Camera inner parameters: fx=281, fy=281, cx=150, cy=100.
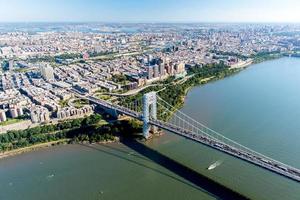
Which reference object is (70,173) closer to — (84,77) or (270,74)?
(84,77)

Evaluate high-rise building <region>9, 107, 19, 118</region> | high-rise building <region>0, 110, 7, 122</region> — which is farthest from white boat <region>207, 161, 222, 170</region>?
high-rise building <region>0, 110, 7, 122</region>

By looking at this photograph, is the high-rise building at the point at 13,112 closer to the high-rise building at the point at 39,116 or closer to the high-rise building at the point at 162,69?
the high-rise building at the point at 39,116

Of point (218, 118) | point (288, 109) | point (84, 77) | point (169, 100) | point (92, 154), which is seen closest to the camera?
point (92, 154)

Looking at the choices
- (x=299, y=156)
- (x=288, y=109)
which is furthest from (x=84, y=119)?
(x=288, y=109)

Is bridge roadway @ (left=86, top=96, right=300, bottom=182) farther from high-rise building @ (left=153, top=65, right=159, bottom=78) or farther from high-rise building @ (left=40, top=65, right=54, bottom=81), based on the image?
high-rise building @ (left=40, top=65, right=54, bottom=81)

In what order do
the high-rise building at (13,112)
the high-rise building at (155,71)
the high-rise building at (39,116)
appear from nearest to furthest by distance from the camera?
1. the high-rise building at (39,116)
2. the high-rise building at (13,112)
3. the high-rise building at (155,71)

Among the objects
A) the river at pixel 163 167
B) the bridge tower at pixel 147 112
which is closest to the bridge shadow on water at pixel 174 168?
the river at pixel 163 167
